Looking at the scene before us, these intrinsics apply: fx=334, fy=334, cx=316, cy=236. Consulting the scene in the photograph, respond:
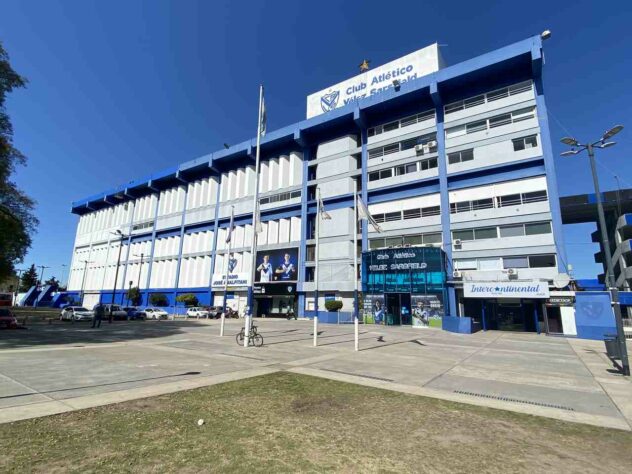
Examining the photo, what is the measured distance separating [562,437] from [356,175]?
4266 cm

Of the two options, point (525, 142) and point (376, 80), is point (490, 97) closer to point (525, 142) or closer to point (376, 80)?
point (525, 142)

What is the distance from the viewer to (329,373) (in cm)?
1129

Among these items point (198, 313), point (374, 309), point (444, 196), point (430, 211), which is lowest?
point (198, 313)

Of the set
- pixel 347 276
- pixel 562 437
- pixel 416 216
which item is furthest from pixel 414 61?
pixel 562 437

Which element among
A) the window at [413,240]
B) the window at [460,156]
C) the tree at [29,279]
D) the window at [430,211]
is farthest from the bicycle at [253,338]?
the tree at [29,279]

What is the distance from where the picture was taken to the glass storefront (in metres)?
35.1

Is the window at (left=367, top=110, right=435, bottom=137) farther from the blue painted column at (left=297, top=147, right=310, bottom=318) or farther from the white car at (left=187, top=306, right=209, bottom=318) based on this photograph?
the white car at (left=187, top=306, right=209, bottom=318)

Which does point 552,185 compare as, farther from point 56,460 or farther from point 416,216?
point 56,460

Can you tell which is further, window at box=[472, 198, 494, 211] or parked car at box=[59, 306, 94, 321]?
parked car at box=[59, 306, 94, 321]

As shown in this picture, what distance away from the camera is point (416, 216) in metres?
40.9

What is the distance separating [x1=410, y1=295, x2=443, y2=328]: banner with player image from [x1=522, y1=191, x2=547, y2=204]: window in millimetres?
13427

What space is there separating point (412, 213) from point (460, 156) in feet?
27.8

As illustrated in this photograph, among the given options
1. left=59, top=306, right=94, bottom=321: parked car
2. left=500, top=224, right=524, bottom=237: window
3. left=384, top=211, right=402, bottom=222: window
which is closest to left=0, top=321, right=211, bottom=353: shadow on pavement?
left=59, top=306, right=94, bottom=321: parked car

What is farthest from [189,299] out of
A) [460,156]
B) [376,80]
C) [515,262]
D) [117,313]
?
[515,262]
